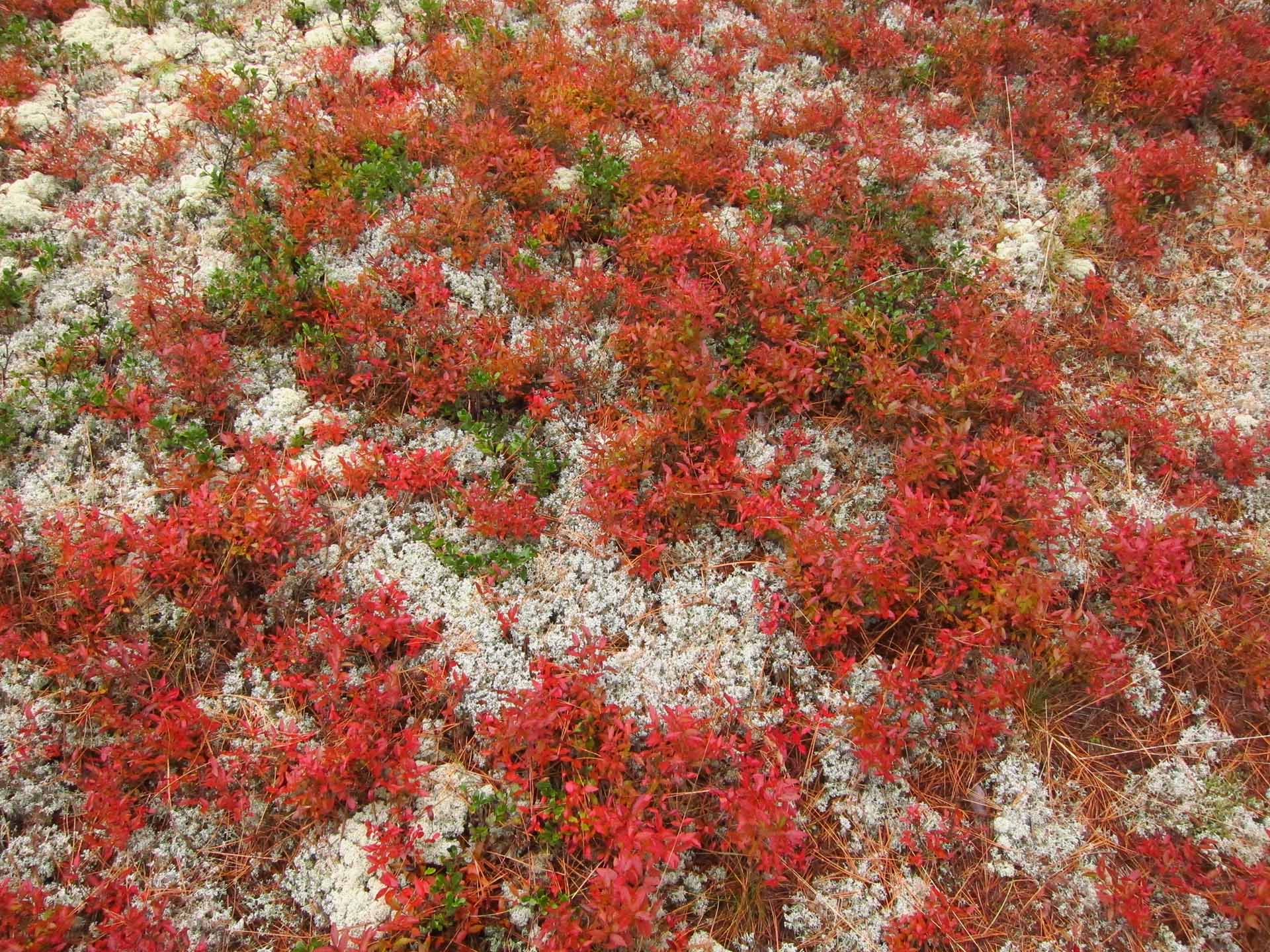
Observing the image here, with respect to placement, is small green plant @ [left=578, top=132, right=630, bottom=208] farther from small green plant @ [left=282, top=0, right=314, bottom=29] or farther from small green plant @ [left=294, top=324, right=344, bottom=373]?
small green plant @ [left=282, top=0, right=314, bottom=29]

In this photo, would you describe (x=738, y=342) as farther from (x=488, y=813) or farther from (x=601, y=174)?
(x=488, y=813)

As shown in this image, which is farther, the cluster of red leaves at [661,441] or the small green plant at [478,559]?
the small green plant at [478,559]

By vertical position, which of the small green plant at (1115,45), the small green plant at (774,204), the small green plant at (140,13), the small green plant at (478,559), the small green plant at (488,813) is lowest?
the small green plant at (488,813)

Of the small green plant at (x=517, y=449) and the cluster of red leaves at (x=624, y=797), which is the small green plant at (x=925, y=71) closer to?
the small green plant at (x=517, y=449)

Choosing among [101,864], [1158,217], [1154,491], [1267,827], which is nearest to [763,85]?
[1158,217]

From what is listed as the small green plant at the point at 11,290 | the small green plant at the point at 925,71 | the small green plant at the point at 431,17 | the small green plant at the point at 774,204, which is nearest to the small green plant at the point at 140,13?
the small green plant at the point at 431,17

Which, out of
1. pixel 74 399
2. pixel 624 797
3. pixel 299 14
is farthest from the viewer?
pixel 299 14

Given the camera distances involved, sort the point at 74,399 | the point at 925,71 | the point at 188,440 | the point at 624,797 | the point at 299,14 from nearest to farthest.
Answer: the point at 624,797, the point at 188,440, the point at 74,399, the point at 925,71, the point at 299,14

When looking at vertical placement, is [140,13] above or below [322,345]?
above

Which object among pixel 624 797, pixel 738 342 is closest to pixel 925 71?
pixel 738 342
